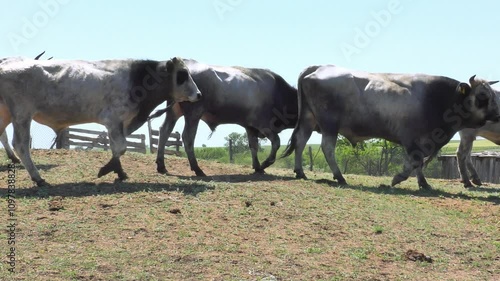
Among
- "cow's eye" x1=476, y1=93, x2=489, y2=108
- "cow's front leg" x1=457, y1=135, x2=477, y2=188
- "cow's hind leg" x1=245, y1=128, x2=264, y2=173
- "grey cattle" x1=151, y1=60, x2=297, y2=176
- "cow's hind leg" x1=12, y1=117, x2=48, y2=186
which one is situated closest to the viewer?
"cow's hind leg" x1=12, y1=117, x2=48, y2=186

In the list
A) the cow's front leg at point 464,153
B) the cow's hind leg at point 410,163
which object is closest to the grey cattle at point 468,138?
the cow's front leg at point 464,153

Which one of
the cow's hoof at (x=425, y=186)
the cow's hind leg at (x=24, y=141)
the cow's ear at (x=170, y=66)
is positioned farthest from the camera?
the cow's hoof at (x=425, y=186)

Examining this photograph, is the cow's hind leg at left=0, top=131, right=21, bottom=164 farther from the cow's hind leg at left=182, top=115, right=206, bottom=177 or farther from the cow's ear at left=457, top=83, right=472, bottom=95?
the cow's ear at left=457, top=83, right=472, bottom=95

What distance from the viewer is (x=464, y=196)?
45.1ft

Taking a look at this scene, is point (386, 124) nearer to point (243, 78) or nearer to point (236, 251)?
point (243, 78)

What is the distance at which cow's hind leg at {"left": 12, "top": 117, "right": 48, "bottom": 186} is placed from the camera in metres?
11.0

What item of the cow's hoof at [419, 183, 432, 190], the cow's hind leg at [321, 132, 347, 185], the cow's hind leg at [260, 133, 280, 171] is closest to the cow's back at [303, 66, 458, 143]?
the cow's hind leg at [321, 132, 347, 185]

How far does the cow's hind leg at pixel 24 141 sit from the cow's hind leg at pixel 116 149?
1.08 m

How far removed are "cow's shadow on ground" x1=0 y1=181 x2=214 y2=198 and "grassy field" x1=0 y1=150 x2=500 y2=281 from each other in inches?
0.7

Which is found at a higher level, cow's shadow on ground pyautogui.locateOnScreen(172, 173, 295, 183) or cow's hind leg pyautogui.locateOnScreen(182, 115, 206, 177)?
cow's hind leg pyautogui.locateOnScreen(182, 115, 206, 177)

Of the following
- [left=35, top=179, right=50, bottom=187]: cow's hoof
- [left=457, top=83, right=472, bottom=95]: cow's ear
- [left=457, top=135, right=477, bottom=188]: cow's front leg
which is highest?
[left=457, top=83, right=472, bottom=95]: cow's ear

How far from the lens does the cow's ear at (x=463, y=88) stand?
48.0 feet

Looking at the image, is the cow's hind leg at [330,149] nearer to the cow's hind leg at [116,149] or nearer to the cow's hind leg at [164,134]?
Result: the cow's hind leg at [164,134]

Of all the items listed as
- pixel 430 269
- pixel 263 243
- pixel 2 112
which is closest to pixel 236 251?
pixel 263 243
